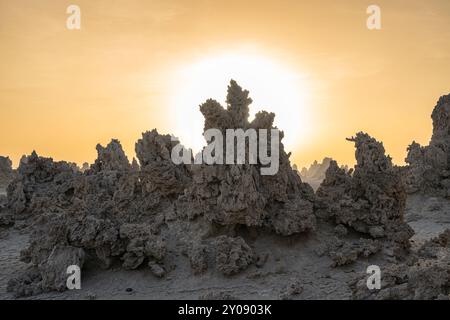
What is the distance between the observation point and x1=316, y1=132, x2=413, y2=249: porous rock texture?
16766 mm

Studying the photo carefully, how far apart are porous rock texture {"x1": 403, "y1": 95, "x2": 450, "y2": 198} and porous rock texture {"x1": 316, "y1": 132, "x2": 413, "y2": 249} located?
1246 centimetres

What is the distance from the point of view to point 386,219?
55.7 ft

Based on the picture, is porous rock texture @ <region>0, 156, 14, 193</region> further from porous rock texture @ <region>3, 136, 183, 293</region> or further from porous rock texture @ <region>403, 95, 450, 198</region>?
porous rock texture @ <region>403, 95, 450, 198</region>

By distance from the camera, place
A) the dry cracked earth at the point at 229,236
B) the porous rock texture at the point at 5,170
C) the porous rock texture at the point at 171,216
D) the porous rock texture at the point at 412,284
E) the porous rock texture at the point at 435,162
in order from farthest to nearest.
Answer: the porous rock texture at the point at 5,170 → the porous rock texture at the point at 435,162 → the porous rock texture at the point at 171,216 → the dry cracked earth at the point at 229,236 → the porous rock texture at the point at 412,284

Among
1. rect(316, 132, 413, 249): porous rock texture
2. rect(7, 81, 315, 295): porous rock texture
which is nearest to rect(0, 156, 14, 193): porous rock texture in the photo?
rect(7, 81, 315, 295): porous rock texture

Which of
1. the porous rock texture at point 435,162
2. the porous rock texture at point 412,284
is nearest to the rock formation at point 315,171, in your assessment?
the porous rock texture at point 435,162

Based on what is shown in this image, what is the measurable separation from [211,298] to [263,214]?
15.4 feet

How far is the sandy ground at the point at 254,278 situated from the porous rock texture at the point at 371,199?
1.04m

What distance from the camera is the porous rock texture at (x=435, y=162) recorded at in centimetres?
2875

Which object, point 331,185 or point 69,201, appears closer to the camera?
point 331,185

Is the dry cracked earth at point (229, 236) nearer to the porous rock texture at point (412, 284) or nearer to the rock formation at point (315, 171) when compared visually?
the porous rock texture at point (412, 284)

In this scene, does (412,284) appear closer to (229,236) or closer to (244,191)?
(244,191)
